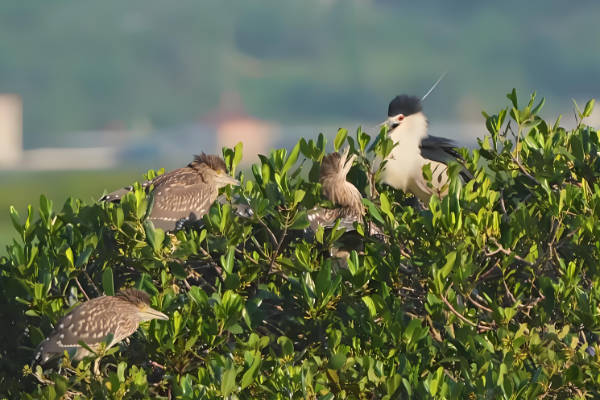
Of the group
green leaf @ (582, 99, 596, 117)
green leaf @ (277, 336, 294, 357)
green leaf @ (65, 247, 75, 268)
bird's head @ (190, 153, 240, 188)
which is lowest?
green leaf @ (277, 336, 294, 357)

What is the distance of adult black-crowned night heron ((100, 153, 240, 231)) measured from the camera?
6.53 meters

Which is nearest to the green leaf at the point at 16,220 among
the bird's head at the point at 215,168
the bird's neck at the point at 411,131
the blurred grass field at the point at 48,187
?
the bird's head at the point at 215,168

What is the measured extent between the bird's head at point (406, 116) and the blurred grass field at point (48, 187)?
16.3 m

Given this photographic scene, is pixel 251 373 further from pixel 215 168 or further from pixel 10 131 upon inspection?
pixel 10 131

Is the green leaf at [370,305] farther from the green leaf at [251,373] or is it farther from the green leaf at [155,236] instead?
the green leaf at [155,236]

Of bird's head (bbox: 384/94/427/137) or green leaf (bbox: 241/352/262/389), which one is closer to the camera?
green leaf (bbox: 241/352/262/389)

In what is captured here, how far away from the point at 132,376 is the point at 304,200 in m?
1.37

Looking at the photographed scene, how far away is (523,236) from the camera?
5.29 meters

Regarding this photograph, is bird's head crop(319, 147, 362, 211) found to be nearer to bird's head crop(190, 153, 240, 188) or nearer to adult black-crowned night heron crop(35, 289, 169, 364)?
bird's head crop(190, 153, 240, 188)

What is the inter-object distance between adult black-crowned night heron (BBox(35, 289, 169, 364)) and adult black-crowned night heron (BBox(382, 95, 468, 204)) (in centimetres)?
199

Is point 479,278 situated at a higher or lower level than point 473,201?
lower

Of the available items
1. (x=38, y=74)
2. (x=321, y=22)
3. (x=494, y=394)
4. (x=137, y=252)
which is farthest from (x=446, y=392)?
(x=321, y=22)

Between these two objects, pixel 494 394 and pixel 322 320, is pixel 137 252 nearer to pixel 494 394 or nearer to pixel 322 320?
pixel 322 320

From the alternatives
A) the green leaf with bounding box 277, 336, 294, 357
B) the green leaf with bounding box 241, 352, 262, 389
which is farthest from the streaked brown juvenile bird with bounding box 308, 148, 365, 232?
the green leaf with bounding box 241, 352, 262, 389
